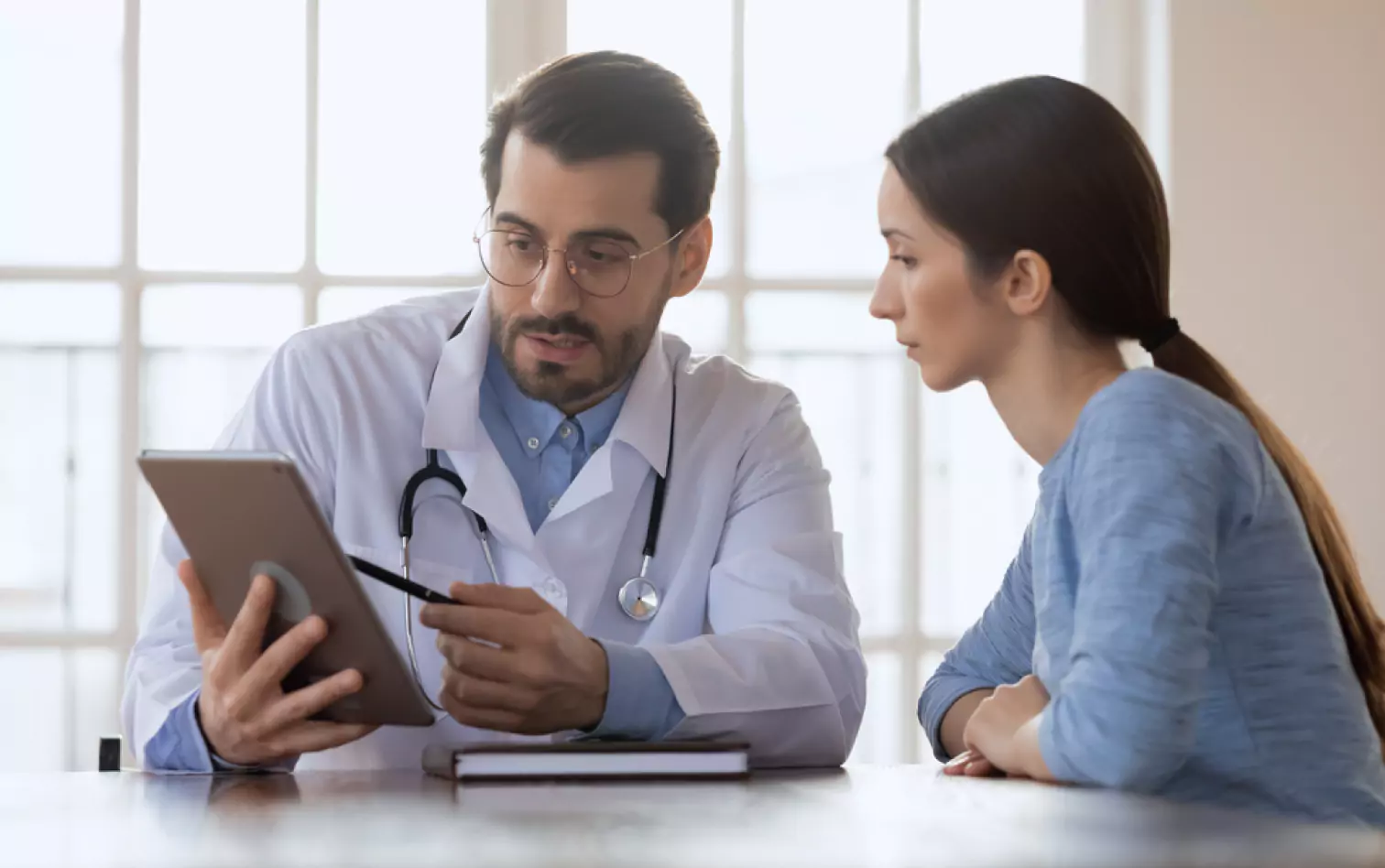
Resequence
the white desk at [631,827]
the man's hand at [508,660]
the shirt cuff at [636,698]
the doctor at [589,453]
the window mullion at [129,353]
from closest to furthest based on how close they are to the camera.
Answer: the white desk at [631,827], the man's hand at [508,660], the shirt cuff at [636,698], the doctor at [589,453], the window mullion at [129,353]

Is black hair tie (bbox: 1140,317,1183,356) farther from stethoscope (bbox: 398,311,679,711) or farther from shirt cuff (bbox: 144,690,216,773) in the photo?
shirt cuff (bbox: 144,690,216,773)

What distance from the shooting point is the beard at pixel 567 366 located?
187cm

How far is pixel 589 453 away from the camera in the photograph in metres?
1.96

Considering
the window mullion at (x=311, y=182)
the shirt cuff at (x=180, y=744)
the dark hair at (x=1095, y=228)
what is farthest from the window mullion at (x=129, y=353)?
the dark hair at (x=1095, y=228)

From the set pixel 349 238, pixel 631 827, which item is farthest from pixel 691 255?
pixel 631 827

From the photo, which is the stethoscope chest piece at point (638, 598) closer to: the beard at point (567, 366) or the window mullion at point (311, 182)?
the beard at point (567, 366)

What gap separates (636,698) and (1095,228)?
0.64 m

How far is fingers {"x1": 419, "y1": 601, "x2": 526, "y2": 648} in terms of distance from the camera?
1.38m

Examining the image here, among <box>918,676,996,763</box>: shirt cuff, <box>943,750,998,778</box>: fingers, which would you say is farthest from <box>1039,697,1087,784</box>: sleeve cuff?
<box>918,676,996,763</box>: shirt cuff

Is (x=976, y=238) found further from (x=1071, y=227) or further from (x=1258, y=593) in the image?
(x=1258, y=593)

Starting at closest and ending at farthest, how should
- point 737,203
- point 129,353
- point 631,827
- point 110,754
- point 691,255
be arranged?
point 631,827
point 110,754
point 691,255
point 129,353
point 737,203

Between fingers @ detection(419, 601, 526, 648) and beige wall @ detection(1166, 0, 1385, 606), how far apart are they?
1.85 metres

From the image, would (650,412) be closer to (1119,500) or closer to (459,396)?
(459,396)

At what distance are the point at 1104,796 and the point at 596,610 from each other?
78cm
